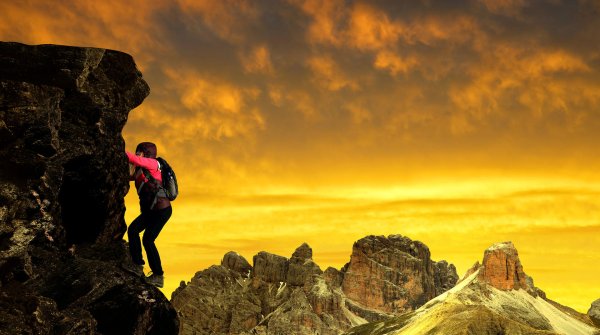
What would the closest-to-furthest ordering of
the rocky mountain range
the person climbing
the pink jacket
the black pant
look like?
1. the rocky mountain range
2. the pink jacket
3. the person climbing
4. the black pant

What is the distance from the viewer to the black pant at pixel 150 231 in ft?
72.7

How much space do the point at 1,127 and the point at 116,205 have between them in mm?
6020

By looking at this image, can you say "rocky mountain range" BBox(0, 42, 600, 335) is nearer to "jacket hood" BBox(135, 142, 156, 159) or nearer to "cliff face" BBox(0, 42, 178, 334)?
"cliff face" BBox(0, 42, 178, 334)

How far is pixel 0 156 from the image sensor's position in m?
19.6

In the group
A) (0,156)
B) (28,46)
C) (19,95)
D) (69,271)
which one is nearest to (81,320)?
(69,271)

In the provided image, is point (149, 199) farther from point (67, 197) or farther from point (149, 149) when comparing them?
point (67, 197)

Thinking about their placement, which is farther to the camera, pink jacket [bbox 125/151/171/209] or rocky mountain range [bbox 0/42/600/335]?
pink jacket [bbox 125/151/171/209]

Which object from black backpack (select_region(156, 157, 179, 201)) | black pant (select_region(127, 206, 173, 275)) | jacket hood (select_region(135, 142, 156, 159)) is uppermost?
jacket hood (select_region(135, 142, 156, 159))

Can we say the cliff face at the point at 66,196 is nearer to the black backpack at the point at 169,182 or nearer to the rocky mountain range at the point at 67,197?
the rocky mountain range at the point at 67,197

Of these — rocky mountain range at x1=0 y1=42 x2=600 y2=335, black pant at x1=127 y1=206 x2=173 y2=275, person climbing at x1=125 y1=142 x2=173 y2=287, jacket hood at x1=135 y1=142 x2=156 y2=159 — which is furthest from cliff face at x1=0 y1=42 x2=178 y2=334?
jacket hood at x1=135 y1=142 x2=156 y2=159

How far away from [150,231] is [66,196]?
3.60m

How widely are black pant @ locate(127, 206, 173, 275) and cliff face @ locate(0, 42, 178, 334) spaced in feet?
3.13

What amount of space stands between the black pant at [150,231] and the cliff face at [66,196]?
0.96 meters

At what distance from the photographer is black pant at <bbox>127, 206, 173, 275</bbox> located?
873 inches
